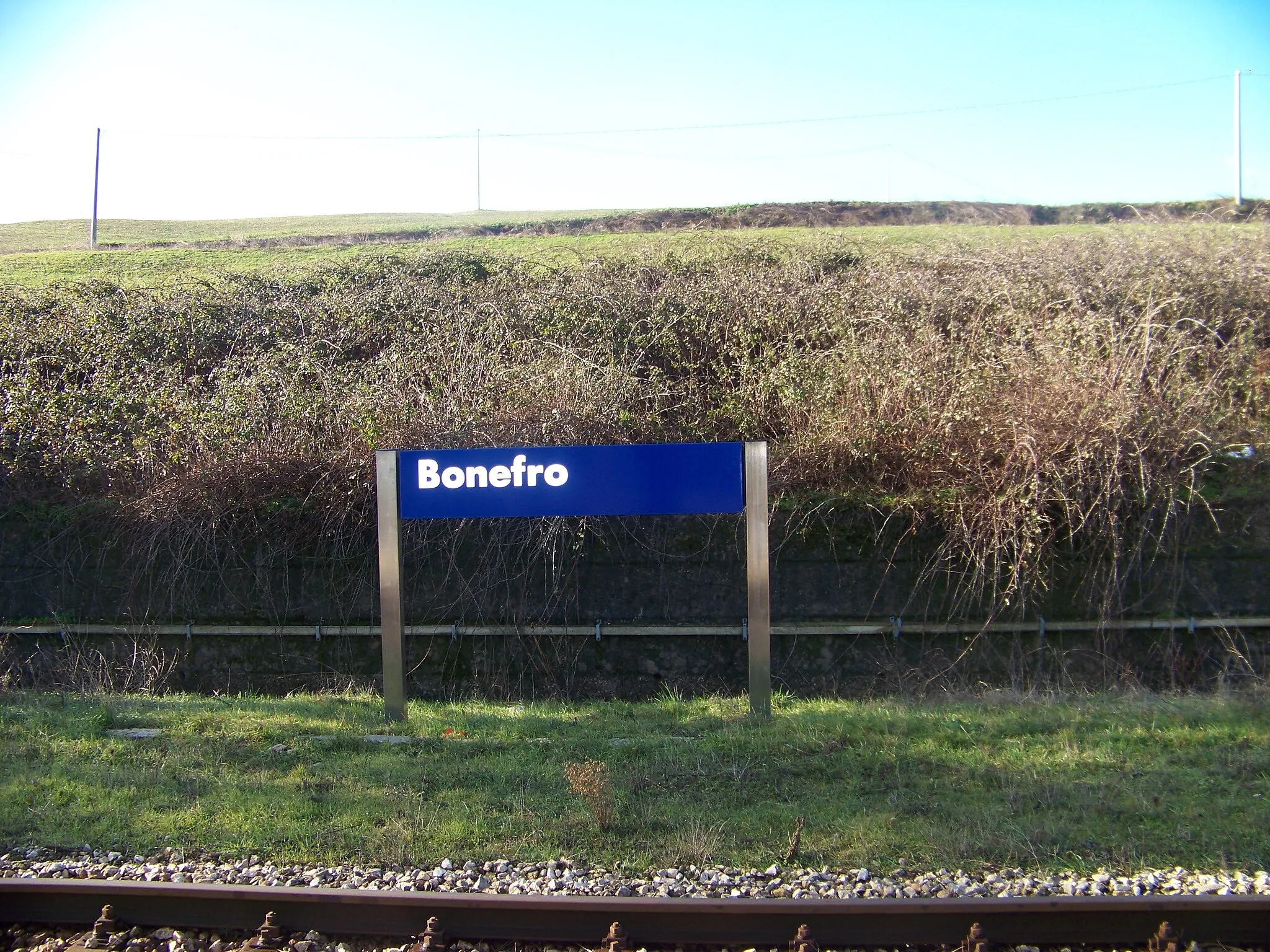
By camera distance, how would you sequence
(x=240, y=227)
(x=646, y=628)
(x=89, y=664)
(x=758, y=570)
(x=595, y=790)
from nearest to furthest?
(x=595, y=790) → (x=758, y=570) → (x=646, y=628) → (x=89, y=664) → (x=240, y=227)

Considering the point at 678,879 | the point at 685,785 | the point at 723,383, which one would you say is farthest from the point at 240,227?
the point at 678,879

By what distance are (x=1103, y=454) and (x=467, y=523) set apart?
598cm

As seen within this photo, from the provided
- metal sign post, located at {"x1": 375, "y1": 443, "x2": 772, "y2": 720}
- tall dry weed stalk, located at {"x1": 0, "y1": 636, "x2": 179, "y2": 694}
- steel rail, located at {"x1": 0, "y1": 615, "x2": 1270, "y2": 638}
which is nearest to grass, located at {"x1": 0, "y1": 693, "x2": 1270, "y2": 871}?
metal sign post, located at {"x1": 375, "y1": 443, "x2": 772, "y2": 720}

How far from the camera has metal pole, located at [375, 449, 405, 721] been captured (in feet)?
23.3

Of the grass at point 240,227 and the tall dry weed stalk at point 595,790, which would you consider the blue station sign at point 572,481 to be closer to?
the tall dry weed stalk at point 595,790

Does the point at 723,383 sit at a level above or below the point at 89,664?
above

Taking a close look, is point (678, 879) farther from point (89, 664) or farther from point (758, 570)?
point (89, 664)

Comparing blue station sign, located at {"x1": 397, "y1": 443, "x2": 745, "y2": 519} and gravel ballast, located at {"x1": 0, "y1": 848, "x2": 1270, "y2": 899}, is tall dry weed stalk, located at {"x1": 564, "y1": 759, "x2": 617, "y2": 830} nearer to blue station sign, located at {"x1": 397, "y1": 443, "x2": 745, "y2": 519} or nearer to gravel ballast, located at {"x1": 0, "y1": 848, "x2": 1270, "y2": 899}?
gravel ballast, located at {"x1": 0, "y1": 848, "x2": 1270, "y2": 899}

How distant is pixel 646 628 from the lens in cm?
870

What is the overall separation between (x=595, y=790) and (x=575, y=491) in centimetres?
265

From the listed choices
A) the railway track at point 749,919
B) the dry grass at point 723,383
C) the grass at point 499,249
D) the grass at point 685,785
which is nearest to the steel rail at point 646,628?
the dry grass at point 723,383

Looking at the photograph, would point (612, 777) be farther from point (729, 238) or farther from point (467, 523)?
point (729, 238)

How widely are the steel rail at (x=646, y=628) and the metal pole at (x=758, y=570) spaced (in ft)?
5.27

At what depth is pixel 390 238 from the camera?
21.1 metres
